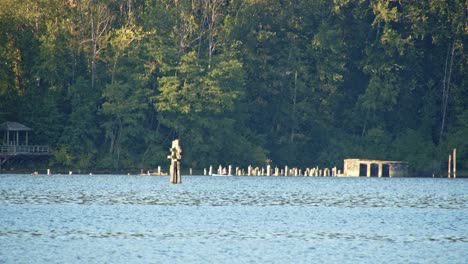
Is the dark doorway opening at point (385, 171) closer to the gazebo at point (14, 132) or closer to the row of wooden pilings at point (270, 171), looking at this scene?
the row of wooden pilings at point (270, 171)

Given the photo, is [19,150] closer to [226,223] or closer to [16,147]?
[16,147]

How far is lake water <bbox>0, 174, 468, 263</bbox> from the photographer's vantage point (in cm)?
3866

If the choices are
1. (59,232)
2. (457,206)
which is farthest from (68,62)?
(59,232)

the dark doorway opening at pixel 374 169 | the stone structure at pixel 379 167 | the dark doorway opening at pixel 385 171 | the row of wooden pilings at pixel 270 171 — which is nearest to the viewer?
the row of wooden pilings at pixel 270 171

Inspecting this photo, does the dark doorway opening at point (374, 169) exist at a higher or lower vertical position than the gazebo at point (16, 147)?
lower

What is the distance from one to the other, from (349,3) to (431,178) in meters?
18.2

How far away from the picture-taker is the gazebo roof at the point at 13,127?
91.3 meters

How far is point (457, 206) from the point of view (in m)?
64.4

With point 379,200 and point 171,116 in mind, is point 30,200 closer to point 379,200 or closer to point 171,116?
point 379,200

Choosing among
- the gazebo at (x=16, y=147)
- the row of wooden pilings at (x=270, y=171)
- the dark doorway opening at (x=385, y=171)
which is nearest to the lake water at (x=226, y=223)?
the gazebo at (x=16, y=147)

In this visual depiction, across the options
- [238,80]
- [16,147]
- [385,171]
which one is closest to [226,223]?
[16,147]

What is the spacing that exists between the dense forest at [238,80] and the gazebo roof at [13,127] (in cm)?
114

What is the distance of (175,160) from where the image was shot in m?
80.4

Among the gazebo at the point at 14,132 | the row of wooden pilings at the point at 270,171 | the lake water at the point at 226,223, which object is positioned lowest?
the lake water at the point at 226,223
